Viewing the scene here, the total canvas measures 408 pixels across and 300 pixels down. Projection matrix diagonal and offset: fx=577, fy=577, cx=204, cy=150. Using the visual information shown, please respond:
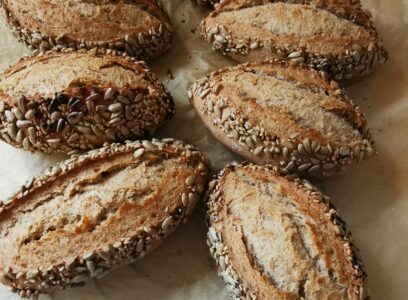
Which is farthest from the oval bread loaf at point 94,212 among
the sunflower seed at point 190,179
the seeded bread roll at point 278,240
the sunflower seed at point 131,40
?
the sunflower seed at point 131,40

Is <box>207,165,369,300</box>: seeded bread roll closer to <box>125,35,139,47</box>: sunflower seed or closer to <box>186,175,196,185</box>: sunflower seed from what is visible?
<box>186,175,196,185</box>: sunflower seed

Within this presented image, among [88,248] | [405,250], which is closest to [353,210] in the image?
[405,250]

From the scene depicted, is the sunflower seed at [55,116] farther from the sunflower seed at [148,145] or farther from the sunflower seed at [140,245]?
the sunflower seed at [140,245]

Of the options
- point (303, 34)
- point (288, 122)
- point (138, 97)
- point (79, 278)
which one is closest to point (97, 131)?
point (138, 97)

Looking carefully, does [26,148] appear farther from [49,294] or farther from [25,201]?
[49,294]

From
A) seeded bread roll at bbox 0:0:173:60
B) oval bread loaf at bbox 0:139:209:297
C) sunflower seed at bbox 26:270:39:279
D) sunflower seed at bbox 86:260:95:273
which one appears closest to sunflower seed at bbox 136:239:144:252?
oval bread loaf at bbox 0:139:209:297

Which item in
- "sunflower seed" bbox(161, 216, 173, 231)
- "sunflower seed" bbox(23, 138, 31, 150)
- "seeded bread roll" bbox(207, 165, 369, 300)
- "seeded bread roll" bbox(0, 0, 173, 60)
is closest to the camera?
"seeded bread roll" bbox(207, 165, 369, 300)
